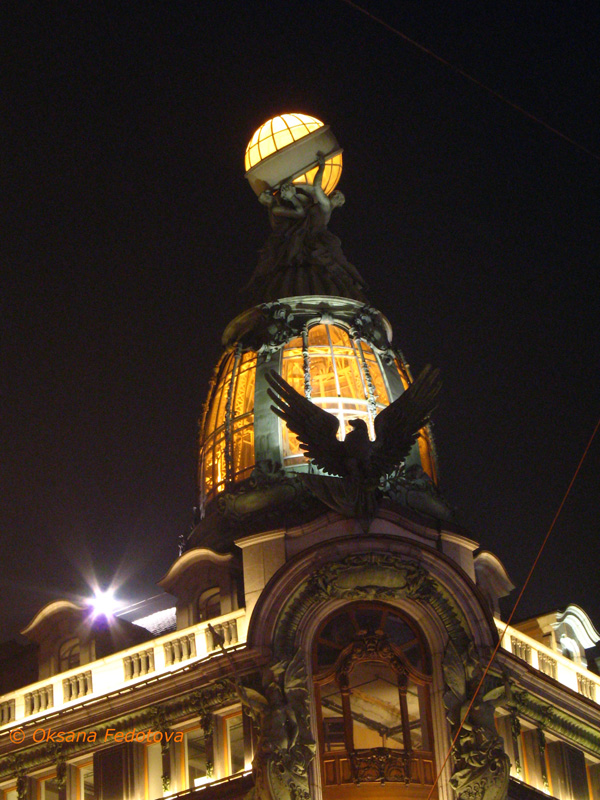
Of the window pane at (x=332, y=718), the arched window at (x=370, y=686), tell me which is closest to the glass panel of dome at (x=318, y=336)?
the arched window at (x=370, y=686)

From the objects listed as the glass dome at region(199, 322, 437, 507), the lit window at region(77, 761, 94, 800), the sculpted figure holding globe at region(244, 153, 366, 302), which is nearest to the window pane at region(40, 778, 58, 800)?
the lit window at region(77, 761, 94, 800)

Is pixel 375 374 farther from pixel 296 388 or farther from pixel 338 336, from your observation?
pixel 296 388

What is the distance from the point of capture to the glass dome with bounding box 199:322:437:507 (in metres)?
52.0

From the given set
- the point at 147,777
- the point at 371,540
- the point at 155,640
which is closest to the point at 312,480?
the point at 371,540

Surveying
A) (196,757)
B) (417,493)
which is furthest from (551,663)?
(196,757)

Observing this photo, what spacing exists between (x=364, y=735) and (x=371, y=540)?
5.56m

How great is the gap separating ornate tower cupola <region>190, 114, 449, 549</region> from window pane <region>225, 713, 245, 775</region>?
614 cm

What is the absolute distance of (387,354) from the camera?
179 feet

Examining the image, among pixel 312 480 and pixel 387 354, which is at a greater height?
pixel 387 354

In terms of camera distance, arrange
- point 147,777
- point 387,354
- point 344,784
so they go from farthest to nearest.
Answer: point 387,354 < point 147,777 < point 344,784

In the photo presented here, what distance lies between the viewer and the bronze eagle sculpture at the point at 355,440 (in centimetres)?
4653

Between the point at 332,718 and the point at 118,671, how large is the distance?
7.76 m

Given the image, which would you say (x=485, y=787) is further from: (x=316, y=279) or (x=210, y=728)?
(x=316, y=279)

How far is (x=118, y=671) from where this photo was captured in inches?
1907
